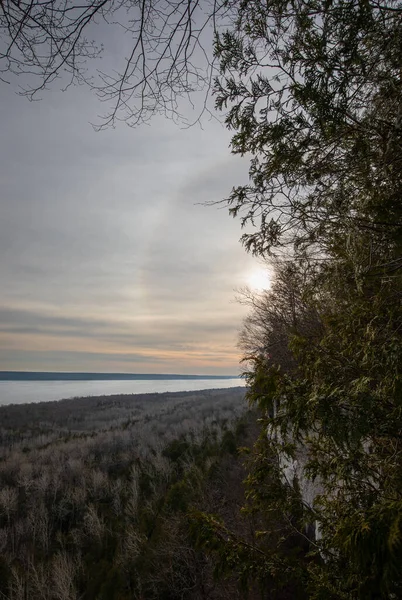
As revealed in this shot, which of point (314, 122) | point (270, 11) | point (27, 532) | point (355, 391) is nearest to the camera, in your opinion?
point (355, 391)

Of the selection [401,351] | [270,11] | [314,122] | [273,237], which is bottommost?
[401,351]

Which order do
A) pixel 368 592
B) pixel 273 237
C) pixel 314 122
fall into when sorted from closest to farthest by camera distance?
1. pixel 368 592
2. pixel 314 122
3. pixel 273 237

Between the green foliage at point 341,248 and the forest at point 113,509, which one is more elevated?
the green foliage at point 341,248

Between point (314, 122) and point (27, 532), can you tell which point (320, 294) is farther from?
point (27, 532)

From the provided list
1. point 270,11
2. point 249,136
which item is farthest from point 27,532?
point 270,11

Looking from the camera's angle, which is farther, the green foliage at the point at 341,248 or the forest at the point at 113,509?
the forest at the point at 113,509

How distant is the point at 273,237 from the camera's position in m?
4.10

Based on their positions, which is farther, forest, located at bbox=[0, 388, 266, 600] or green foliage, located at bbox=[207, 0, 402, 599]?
forest, located at bbox=[0, 388, 266, 600]

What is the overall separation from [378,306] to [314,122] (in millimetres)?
1955

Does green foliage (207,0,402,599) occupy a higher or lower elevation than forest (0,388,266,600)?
higher

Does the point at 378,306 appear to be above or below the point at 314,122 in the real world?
below

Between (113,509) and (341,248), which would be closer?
(341,248)

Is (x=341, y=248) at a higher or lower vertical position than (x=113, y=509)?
higher

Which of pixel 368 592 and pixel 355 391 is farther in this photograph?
pixel 355 391
